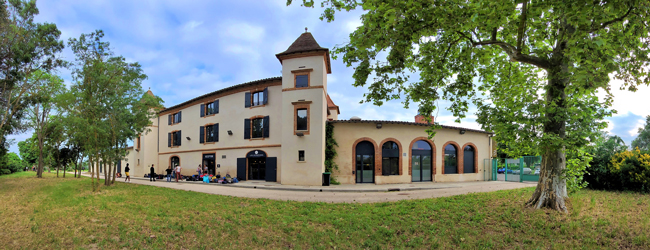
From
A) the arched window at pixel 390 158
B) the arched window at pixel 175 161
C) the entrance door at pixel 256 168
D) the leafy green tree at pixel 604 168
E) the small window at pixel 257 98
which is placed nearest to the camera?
the leafy green tree at pixel 604 168

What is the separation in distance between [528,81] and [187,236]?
9.87 metres

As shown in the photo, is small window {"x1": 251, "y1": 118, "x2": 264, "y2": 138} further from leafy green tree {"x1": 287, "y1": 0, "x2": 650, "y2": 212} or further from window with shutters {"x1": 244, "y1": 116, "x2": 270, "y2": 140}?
leafy green tree {"x1": 287, "y1": 0, "x2": 650, "y2": 212}

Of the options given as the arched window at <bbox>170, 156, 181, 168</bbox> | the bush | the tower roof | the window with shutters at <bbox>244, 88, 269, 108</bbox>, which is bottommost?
the arched window at <bbox>170, 156, 181, 168</bbox>

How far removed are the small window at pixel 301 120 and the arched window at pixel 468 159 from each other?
43.0ft

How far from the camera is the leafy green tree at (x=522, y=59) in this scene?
4844 millimetres

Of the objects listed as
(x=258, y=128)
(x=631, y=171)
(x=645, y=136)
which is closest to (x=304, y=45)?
(x=258, y=128)

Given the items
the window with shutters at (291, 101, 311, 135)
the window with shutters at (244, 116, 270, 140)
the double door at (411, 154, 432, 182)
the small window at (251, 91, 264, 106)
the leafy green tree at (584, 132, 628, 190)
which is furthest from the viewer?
the small window at (251, 91, 264, 106)

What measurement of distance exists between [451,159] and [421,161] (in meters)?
Result: 2.86

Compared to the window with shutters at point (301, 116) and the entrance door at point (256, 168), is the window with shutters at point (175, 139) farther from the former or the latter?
the window with shutters at point (301, 116)

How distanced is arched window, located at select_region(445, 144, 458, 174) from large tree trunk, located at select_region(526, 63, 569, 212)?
1477 centimetres

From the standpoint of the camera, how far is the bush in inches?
409

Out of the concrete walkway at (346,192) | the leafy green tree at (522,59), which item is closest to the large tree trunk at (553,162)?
the leafy green tree at (522,59)

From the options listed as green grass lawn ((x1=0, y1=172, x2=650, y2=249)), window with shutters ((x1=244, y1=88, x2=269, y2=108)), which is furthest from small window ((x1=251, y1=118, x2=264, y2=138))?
green grass lawn ((x1=0, y1=172, x2=650, y2=249))

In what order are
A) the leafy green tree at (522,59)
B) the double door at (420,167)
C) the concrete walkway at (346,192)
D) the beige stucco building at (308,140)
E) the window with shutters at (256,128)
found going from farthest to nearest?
1. the window with shutters at (256,128)
2. the double door at (420,167)
3. the beige stucco building at (308,140)
4. the concrete walkway at (346,192)
5. the leafy green tree at (522,59)
